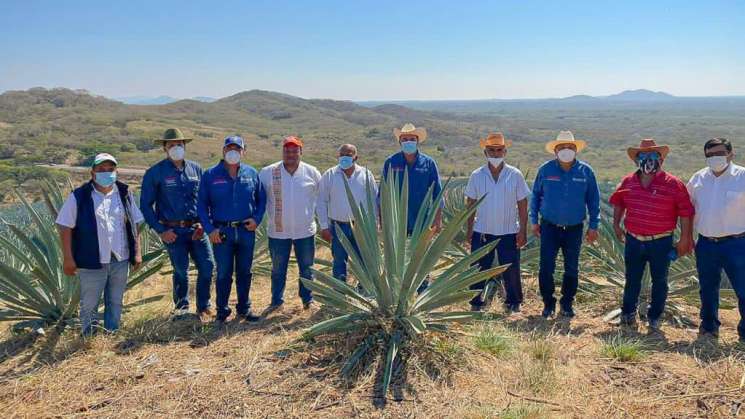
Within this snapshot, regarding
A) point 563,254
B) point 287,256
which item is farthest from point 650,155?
point 287,256

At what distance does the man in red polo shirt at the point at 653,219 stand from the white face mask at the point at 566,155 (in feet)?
1.43

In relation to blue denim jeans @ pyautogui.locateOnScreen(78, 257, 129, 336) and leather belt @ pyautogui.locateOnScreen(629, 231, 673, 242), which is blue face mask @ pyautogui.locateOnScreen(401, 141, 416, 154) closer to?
leather belt @ pyautogui.locateOnScreen(629, 231, 673, 242)

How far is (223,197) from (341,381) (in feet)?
6.46

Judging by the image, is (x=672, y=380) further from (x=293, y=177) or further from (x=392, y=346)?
(x=293, y=177)

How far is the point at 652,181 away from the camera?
4344 millimetres

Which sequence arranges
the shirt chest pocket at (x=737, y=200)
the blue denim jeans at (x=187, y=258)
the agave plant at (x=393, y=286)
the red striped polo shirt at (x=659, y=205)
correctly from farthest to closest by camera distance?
the blue denim jeans at (x=187, y=258)
the red striped polo shirt at (x=659, y=205)
the shirt chest pocket at (x=737, y=200)
the agave plant at (x=393, y=286)

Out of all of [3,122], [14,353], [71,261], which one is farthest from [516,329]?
[3,122]

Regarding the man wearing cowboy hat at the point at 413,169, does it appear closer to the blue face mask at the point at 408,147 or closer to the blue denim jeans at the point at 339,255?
the blue face mask at the point at 408,147

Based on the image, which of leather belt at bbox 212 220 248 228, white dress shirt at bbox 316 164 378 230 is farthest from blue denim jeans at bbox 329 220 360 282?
leather belt at bbox 212 220 248 228

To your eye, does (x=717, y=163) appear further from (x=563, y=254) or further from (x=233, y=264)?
(x=233, y=264)

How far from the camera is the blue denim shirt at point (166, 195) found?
4742mm

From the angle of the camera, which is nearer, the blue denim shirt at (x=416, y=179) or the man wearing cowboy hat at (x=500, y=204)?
the man wearing cowboy hat at (x=500, y=204)

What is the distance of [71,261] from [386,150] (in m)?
40.7

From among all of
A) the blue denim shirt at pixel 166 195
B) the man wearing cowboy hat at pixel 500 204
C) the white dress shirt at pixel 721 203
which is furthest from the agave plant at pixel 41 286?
the white dress shirt at pixel 721 203
